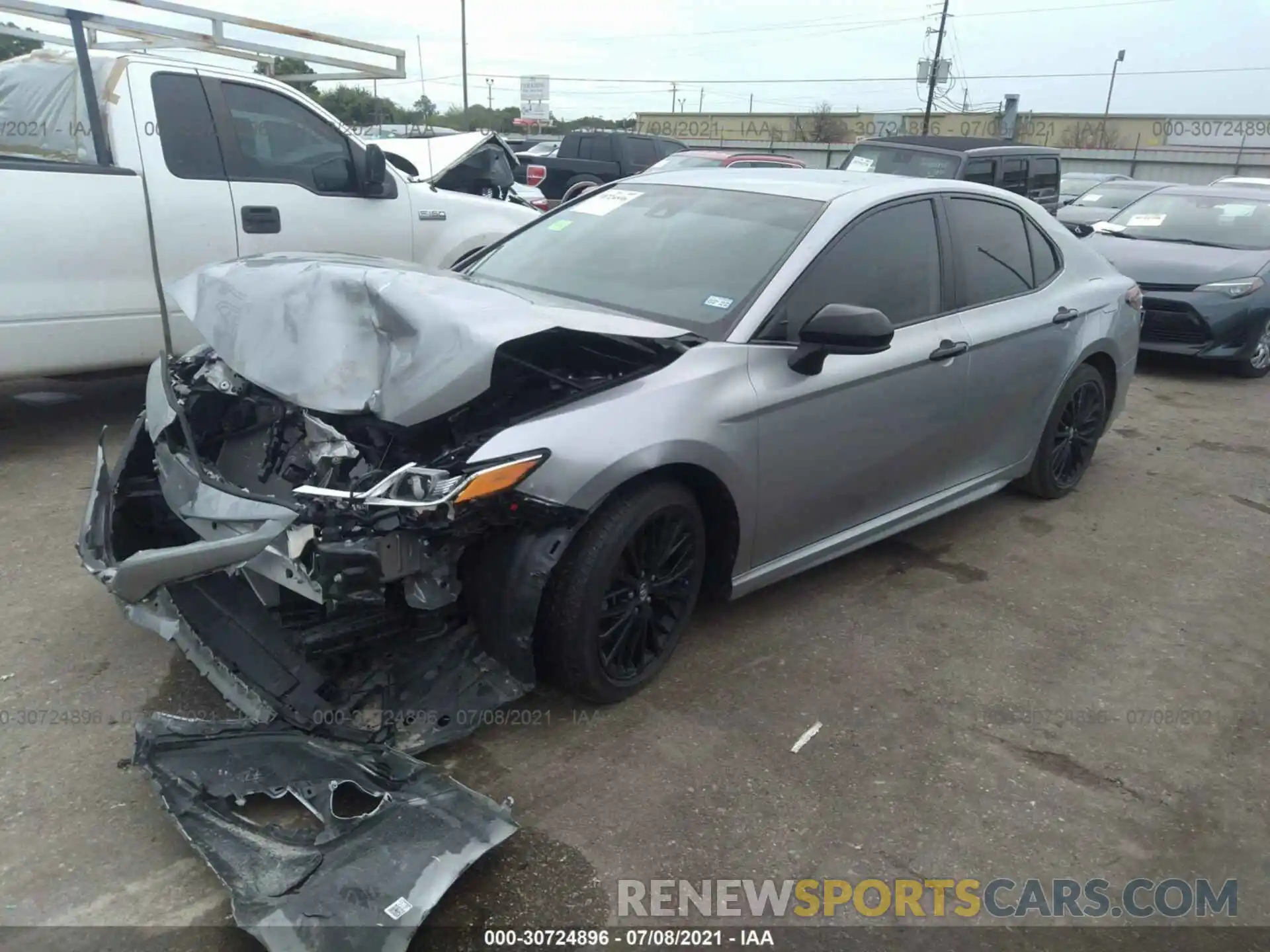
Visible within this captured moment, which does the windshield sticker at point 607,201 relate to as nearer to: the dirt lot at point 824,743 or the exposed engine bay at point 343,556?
the exposed engine bay at point 343,556

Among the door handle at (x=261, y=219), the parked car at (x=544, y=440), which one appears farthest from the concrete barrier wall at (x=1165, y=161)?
the parked car at (x=544, y=440)

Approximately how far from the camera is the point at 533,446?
2.76 meters

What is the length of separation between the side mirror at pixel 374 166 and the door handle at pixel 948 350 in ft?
12.4

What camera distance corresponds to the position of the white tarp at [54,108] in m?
5.08

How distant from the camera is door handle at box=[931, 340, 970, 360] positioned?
3971 millimetres

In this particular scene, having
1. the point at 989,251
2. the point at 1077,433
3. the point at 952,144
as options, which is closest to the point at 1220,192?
the point at 952,144

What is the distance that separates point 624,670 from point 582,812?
0.57 m

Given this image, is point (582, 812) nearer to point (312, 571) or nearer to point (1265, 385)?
point (312, 571)

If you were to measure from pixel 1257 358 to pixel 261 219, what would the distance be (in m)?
8.29

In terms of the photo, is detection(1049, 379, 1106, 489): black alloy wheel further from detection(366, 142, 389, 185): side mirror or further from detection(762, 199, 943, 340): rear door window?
detection(366, 142, 389, 185): side mirror

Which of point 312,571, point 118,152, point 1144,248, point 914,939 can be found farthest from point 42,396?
point 1144,248

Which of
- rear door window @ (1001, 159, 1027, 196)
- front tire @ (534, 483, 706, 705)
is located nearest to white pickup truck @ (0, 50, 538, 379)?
front tire @ (534, 483, 706, 705)

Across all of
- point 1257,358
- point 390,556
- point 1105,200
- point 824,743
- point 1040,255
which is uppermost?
point 1040,255

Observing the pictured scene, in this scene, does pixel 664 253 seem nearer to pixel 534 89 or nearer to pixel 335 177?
pixel 335 177
